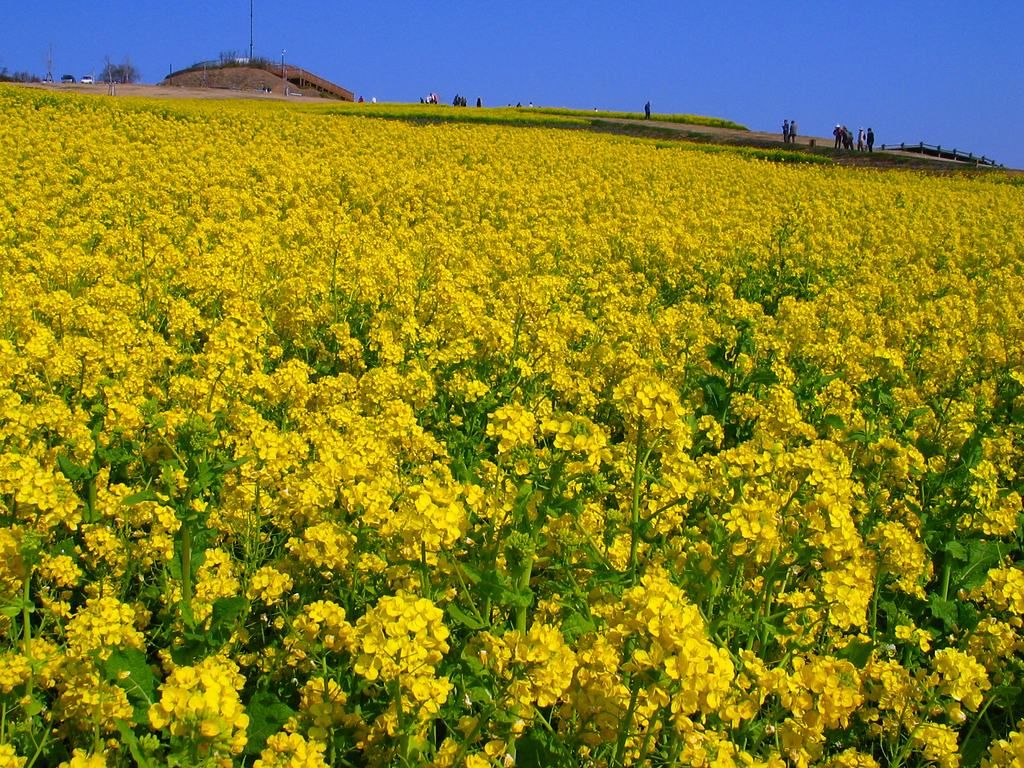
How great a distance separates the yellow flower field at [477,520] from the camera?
230cm

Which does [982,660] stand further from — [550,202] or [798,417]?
[550,202]

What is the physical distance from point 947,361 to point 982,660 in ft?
13.2

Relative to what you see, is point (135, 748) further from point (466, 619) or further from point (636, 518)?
point (636, 518)

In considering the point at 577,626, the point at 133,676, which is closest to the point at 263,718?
the point at 133,676

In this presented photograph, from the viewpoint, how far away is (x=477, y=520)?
322cm

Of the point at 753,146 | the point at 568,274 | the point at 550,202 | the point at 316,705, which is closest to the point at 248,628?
the point at 316,705

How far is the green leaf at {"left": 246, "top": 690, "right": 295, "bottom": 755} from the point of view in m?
2.55

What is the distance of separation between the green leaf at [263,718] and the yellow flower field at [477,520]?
0.05 ft

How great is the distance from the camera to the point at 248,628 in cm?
308

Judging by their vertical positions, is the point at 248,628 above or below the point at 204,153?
below

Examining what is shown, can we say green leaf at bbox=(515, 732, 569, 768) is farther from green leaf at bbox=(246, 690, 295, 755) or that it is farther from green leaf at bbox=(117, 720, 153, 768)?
green leaf at bbox=(117, 720, 153, 768)

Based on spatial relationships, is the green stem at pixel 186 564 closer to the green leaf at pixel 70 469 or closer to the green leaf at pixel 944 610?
the green leaf at pixel 70 469

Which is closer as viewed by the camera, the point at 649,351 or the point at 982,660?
the point at 982,660

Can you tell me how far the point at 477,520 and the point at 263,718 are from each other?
40.1 inches
